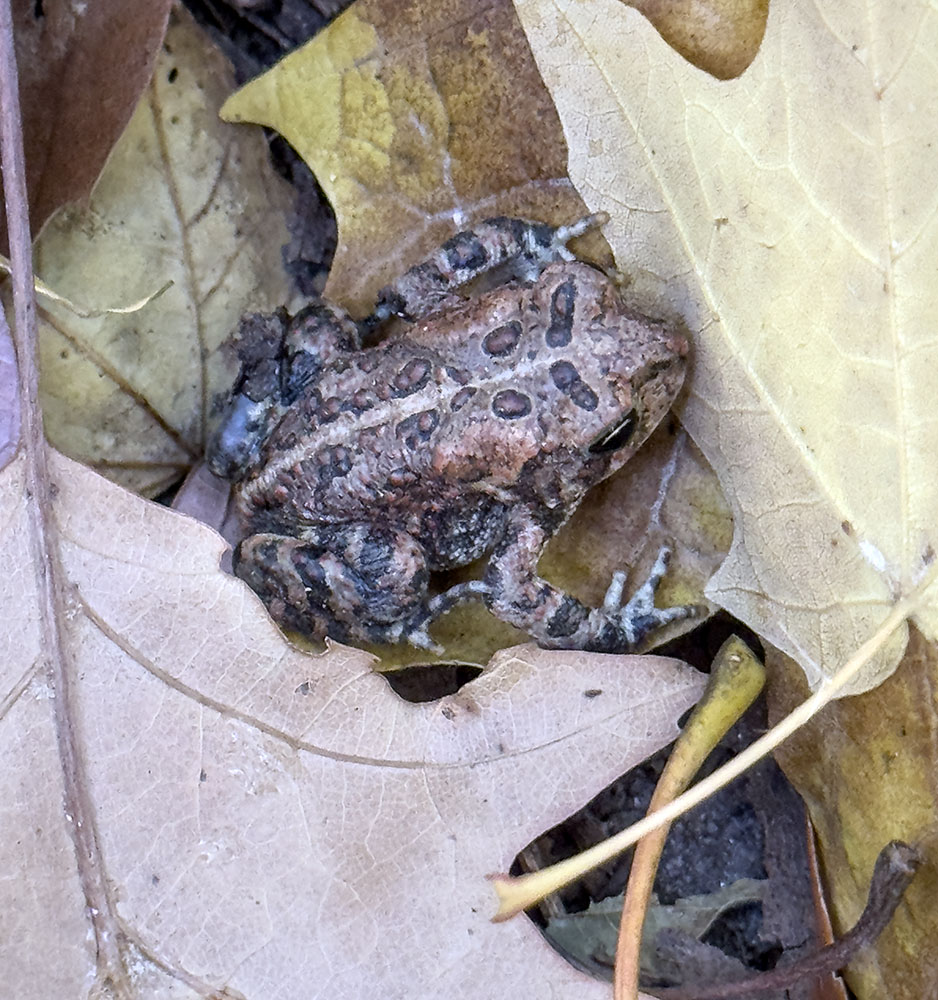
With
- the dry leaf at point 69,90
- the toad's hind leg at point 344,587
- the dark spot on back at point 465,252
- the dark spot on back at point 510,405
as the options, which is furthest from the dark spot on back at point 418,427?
the dry leaf at point 69,90

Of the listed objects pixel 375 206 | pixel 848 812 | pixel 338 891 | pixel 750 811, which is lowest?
pixel 750 811

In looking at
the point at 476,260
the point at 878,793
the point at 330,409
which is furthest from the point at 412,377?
the point at 878,793

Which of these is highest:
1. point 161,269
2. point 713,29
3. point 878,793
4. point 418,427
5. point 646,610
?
point 713,29

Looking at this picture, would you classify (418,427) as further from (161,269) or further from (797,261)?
(797,261)

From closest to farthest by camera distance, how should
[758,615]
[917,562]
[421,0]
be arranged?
[917,562] < [758,615] < [421,0]

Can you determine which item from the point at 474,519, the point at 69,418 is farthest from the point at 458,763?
the point at 69,418

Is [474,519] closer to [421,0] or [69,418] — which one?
[69,418]
